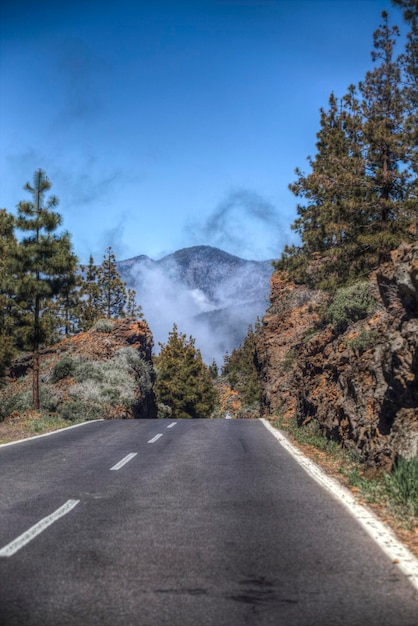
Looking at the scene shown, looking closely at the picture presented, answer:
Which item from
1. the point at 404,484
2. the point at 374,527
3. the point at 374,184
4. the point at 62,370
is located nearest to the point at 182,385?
the point at 62,370

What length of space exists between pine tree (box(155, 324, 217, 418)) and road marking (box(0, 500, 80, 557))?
50.7 meters

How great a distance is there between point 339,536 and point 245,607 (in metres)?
2.08

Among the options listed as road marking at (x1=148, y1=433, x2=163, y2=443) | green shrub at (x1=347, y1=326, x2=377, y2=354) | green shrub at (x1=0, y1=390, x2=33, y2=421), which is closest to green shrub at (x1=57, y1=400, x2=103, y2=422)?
green shrub at (x1=0, y1=390, x2=33, y2=421)

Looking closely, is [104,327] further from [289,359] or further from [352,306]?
[352,306]

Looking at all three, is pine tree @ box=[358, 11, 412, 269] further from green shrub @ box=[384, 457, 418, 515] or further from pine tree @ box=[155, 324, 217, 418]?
pine tree @ box=[155, 324, 217, 418]

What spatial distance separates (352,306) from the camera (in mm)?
17344

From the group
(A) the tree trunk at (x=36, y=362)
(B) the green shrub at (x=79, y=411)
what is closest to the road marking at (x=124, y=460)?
(B) the green shrub at (x=79, y=411)

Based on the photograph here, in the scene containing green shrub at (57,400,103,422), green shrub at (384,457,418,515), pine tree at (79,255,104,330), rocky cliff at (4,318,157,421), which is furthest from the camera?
pine tree at (79,255,104,330)

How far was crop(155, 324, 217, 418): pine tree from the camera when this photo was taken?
58750 millimetres

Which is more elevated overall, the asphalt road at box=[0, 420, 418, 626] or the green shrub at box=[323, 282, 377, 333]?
the green shrub at box=[323, 282, 377, 333]

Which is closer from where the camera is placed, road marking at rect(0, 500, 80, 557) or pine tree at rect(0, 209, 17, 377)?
road marking at rect(0, 500, 80, 557)

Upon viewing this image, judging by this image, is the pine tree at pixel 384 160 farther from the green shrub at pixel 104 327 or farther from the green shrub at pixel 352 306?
the green shrub at pixel 104 327

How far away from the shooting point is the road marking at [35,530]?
497 cm

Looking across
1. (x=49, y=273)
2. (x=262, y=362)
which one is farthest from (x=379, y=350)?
(x=262, y=362)
